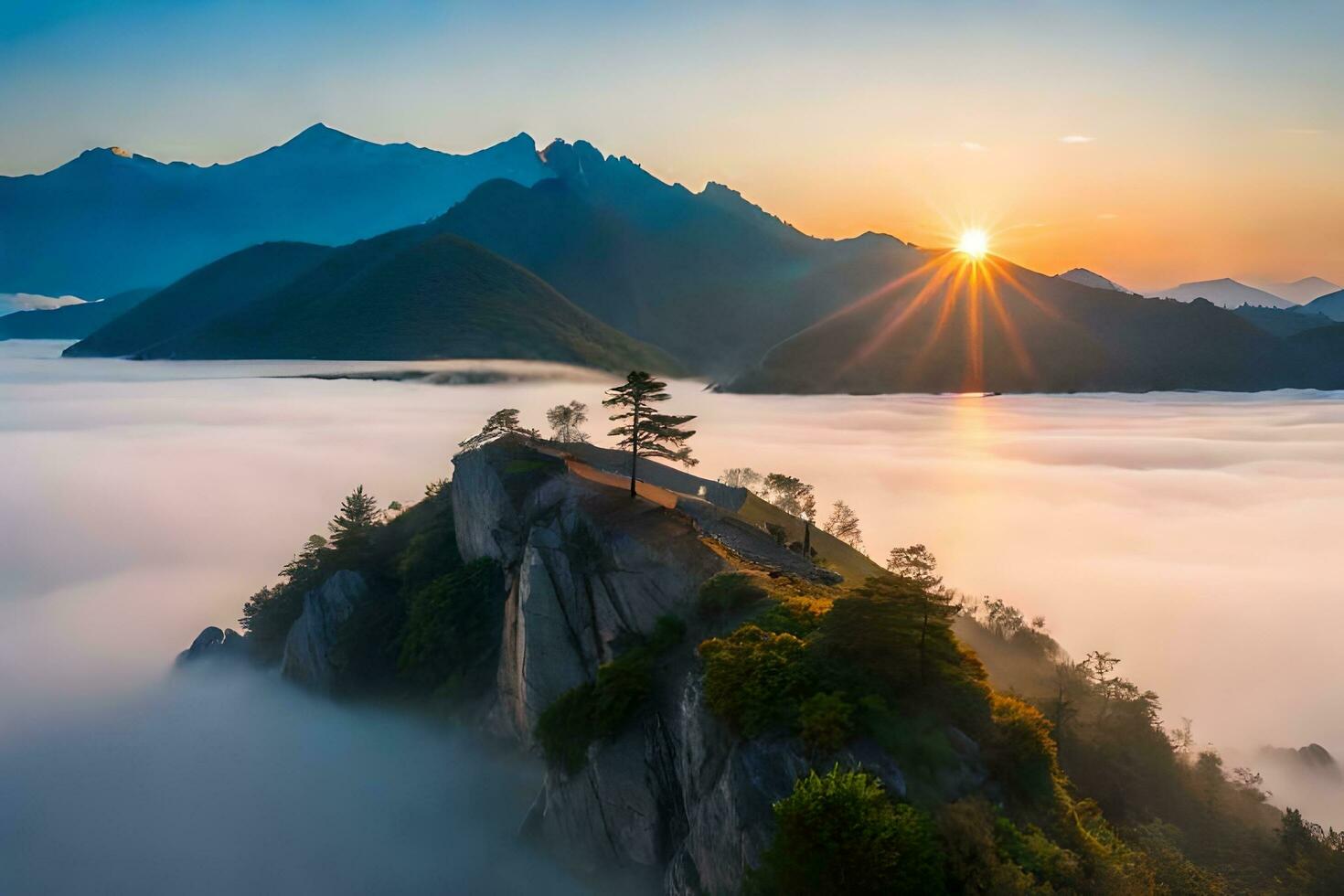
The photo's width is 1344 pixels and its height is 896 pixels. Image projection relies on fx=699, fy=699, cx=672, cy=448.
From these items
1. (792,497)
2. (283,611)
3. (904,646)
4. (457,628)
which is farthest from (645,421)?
(283,611)

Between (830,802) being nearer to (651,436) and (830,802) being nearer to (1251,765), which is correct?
(651,436)

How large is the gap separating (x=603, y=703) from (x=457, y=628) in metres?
26.5

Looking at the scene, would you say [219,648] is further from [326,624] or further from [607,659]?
[607,659]

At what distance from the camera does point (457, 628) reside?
191ft

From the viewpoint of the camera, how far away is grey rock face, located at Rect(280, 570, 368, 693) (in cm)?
6631

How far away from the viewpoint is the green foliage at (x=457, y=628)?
2286 inches

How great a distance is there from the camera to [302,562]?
82188mm

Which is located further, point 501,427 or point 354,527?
point 354,527

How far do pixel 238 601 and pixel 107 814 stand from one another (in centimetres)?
11231

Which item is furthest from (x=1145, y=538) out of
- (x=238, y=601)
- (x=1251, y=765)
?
(x=238, y=601)

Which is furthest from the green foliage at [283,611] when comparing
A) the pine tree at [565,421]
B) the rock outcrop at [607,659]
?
the pine tree at [565,421]

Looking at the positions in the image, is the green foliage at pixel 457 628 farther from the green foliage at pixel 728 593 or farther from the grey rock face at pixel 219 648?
the grey rock face at pixel 219 648

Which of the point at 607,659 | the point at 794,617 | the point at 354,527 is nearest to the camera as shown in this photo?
the point at 794,617

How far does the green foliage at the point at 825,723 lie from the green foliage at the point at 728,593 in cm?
1058
